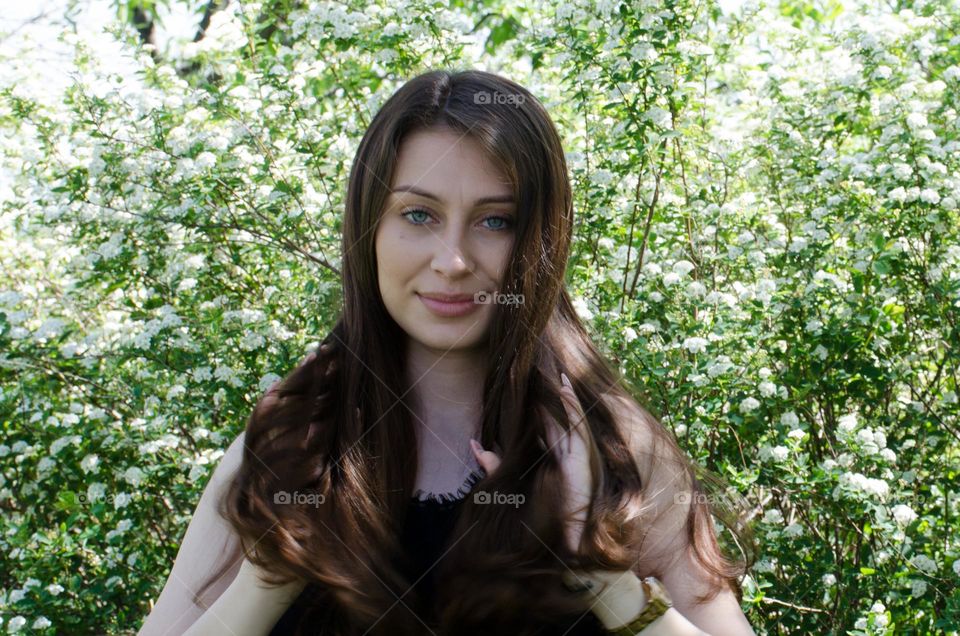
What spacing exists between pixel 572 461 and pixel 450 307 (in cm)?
31

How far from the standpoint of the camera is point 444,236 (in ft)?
5.57

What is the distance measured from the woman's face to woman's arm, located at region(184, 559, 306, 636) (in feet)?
1.51

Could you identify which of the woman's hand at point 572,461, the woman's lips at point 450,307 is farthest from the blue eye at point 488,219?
the woman's hand at point 572,461

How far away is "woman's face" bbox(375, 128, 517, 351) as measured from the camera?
1692 millimetres

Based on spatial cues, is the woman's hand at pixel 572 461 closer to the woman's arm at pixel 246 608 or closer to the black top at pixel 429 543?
the black top at pixel 429 543

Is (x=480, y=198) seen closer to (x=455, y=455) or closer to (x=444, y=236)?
(x=444, y=236)

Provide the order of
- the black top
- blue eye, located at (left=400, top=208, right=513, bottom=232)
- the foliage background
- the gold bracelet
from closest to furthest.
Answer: the gold bracelet < the black top < blue eye, located at (left=400, top=208, right=513, bottom=232) < the foliage background

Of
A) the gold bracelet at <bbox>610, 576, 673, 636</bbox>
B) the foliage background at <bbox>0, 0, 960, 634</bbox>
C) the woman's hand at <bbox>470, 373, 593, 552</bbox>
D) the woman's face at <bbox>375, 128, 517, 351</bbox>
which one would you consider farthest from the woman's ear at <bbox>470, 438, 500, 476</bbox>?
the foliage background at <bbox>0, 0, 960, 634</bbox>

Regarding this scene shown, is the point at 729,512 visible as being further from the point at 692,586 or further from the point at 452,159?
the point at 452,159

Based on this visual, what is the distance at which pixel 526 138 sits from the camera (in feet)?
5.69

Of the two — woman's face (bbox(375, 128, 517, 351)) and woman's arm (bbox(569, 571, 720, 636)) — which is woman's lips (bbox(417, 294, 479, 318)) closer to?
woman's face (bbox(375, 128, 517, 351))

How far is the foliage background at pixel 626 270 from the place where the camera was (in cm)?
291

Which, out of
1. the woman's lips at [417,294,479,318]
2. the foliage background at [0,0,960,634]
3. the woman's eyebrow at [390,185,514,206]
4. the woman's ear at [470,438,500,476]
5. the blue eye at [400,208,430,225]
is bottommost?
the foliage background at [0,0,960,634]

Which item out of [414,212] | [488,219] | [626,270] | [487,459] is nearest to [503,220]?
[488,219]
